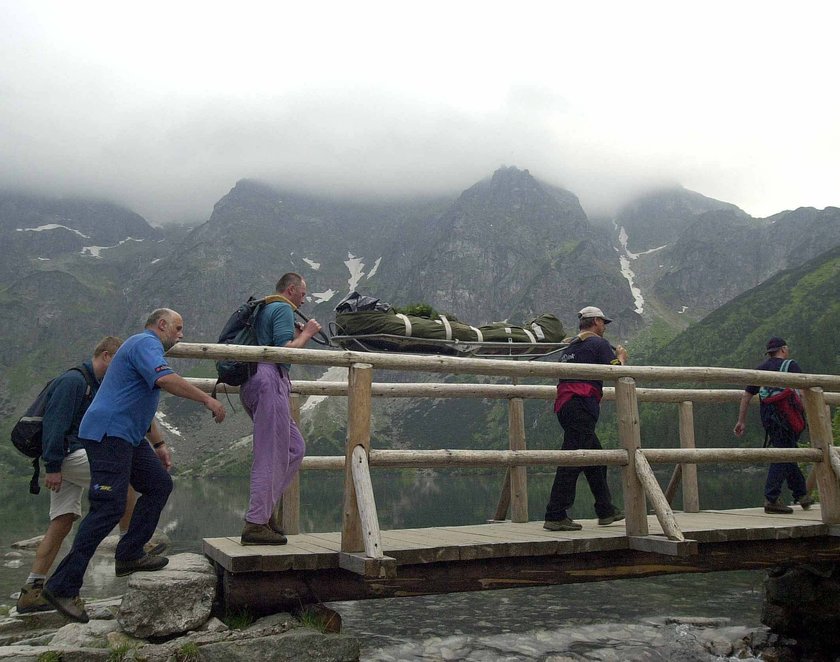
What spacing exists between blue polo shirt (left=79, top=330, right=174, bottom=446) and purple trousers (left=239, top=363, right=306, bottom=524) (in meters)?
1.05

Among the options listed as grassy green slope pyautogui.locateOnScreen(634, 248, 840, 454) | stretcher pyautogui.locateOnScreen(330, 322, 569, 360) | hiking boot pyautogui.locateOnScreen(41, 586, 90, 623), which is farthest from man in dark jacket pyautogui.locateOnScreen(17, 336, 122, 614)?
grassy green slope pyautogui.locateOnScreen(634, 248, 840, 454)

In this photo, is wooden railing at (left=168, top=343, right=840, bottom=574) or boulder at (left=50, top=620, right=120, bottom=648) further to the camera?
wooden railing at (left=168, top=343, right=840, bottom=574)

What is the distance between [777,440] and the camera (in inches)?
446

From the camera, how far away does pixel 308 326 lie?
24.0 feet

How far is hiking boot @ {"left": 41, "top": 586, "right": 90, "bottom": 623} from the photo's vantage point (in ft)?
20.1

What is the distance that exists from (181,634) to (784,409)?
949 centimetres

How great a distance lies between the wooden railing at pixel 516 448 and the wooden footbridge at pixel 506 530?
1cm

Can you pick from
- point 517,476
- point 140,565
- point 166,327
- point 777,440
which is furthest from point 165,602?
point 777,440

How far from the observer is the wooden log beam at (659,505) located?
7.53m

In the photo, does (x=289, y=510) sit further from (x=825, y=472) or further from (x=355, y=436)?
(x=825, y=472)

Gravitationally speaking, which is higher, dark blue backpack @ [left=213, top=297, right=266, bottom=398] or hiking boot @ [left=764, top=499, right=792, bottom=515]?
dark blue backpack @ [left=213, top=297, right=266, bottom=398]

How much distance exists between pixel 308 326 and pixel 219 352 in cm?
108

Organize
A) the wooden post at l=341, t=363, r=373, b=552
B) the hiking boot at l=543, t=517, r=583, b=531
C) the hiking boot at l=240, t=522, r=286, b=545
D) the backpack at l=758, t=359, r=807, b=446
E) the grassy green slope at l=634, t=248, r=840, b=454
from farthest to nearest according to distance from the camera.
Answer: the grassy green slope at l=634, t=248, r=840, b=454, the backpack at l=758, t=359, r=807, b=446, the hiking boot at l=543, t=517, r=583, b=531, the hiking boot at l=240, t=522, r=286, b=545, the wooden post at l=341, t=363, r=373, b=552

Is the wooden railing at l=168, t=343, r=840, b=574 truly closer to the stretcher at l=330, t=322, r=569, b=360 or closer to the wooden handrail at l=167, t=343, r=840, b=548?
the wooden handrail at l=167, t=343, r=840, b=548
